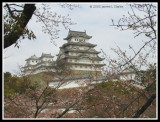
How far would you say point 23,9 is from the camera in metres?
3.26

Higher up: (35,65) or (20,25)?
(20,25)

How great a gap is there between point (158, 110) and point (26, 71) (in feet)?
19.2

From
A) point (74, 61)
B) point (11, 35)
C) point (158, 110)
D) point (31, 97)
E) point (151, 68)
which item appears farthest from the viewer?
point (74, 61)

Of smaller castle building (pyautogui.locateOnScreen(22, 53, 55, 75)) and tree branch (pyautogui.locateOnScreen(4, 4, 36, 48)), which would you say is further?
smaller castle building (pyautogui.locateOnScreen(22, 53, 55, 75))

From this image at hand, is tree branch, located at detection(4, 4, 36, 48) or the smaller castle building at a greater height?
tree branch, located at detection(4, 4, 36, 48)

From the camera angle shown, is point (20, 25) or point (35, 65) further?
point (35, 65)

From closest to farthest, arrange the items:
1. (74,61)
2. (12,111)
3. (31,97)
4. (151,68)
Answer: (12,111), (151,68), (31,97), (74,61)

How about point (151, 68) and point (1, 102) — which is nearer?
point (1, 102)

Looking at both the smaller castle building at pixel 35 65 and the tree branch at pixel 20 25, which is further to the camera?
the smaller castle building at pixel 35 65

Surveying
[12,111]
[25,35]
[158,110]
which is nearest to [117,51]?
[158,110]

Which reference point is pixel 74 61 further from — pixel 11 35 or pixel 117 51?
Result: pixel 11 35

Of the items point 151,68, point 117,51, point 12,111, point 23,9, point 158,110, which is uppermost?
point 23,9

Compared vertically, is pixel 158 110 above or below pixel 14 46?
below

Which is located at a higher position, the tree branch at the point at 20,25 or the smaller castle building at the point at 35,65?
the tree branch at the point at 20,25
